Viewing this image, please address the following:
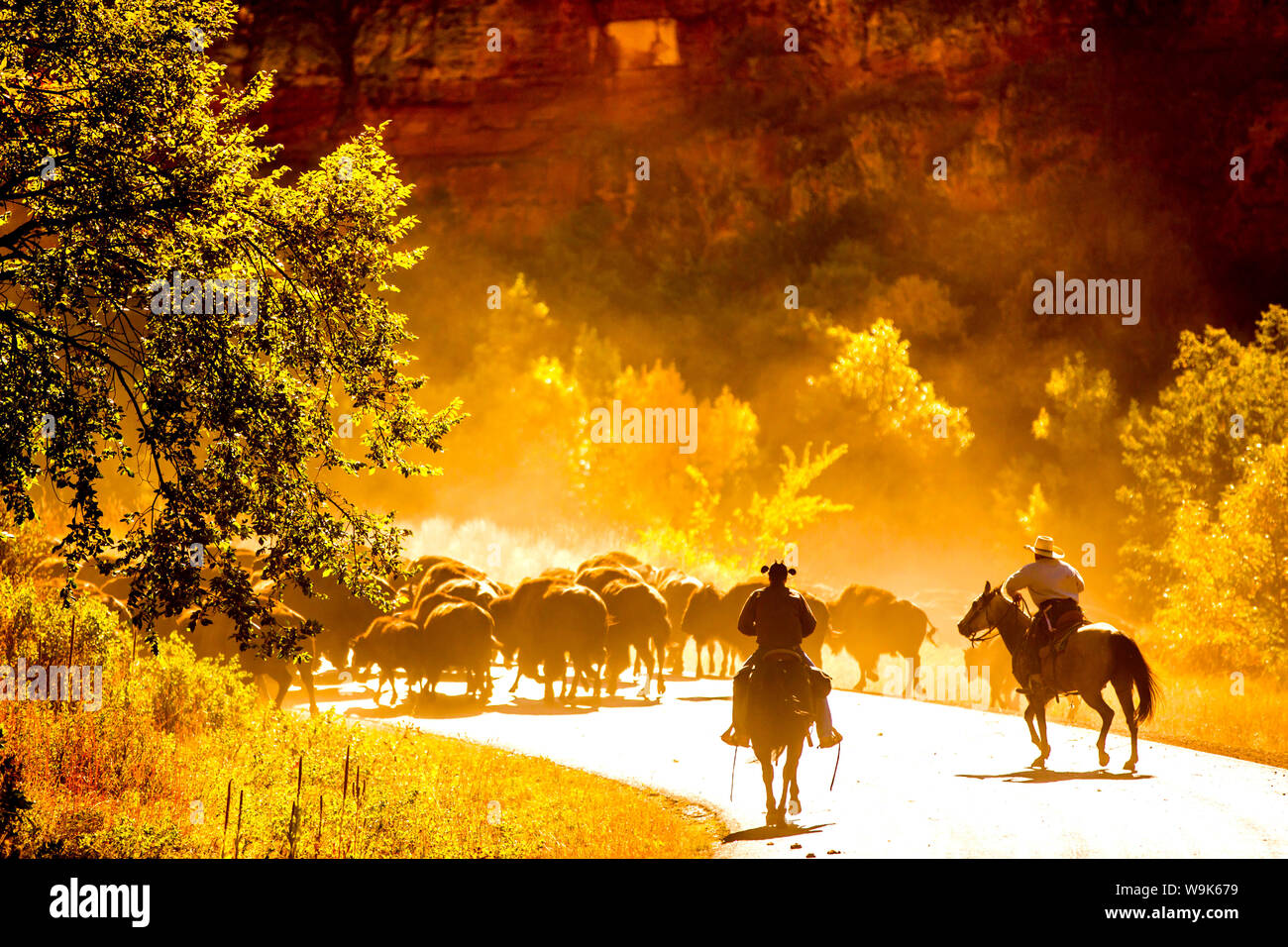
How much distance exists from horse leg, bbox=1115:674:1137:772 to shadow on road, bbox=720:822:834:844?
5260 mm

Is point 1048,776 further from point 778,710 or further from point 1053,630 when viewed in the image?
point 778,710

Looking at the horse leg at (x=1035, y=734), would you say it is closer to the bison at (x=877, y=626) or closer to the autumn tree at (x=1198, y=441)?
the bison at (x=877, y=626)

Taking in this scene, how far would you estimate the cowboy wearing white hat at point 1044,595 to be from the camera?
17312 millimetres

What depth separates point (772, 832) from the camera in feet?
42.8

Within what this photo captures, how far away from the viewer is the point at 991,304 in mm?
81000

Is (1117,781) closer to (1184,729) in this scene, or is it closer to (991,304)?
(1184,729)

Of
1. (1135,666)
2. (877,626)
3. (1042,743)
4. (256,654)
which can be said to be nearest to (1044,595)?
(1135,666)

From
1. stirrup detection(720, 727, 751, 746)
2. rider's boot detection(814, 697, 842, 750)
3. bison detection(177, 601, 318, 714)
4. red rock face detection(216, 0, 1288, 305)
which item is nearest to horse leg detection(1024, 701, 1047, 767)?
rider's boot detection(814, 697, 842, 750)

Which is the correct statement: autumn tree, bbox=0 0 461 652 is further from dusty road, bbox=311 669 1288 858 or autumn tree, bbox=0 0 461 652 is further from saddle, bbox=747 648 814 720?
dusty road, bbox=311 669 1288 858

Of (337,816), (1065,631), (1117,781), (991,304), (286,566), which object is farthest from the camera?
(991,304)

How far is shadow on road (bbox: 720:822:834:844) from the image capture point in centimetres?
1285
